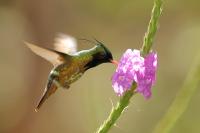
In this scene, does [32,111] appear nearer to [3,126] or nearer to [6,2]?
[3,126]

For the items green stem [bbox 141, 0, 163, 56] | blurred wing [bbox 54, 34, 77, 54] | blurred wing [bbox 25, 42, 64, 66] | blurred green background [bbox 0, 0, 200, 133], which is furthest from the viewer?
blurred green background [bbox 0, 0, 200, 133]

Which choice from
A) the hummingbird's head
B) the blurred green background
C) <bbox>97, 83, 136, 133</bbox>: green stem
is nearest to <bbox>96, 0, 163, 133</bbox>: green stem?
<bbox>97, 83, 136, 133</bbox>: green stem

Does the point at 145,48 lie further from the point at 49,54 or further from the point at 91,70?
the point at 91,70

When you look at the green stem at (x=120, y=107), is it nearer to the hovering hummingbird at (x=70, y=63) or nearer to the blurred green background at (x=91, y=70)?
the hovering hummingbird at (x=70, y=63)

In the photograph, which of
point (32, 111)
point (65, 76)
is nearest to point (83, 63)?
point (65, 76)

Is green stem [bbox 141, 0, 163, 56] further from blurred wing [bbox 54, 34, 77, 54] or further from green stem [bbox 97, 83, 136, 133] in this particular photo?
blurred wing [bbox 54, 34, 77, 54]

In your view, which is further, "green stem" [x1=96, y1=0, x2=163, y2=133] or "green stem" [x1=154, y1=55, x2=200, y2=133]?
"green stem" [x1=154, y1=55, x2=200, y2=133]

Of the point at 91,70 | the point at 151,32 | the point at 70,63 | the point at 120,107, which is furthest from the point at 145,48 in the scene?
the point at 91,70

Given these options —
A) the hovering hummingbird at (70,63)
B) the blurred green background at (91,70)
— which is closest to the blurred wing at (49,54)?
the hovering hummingbird at (70,63)
